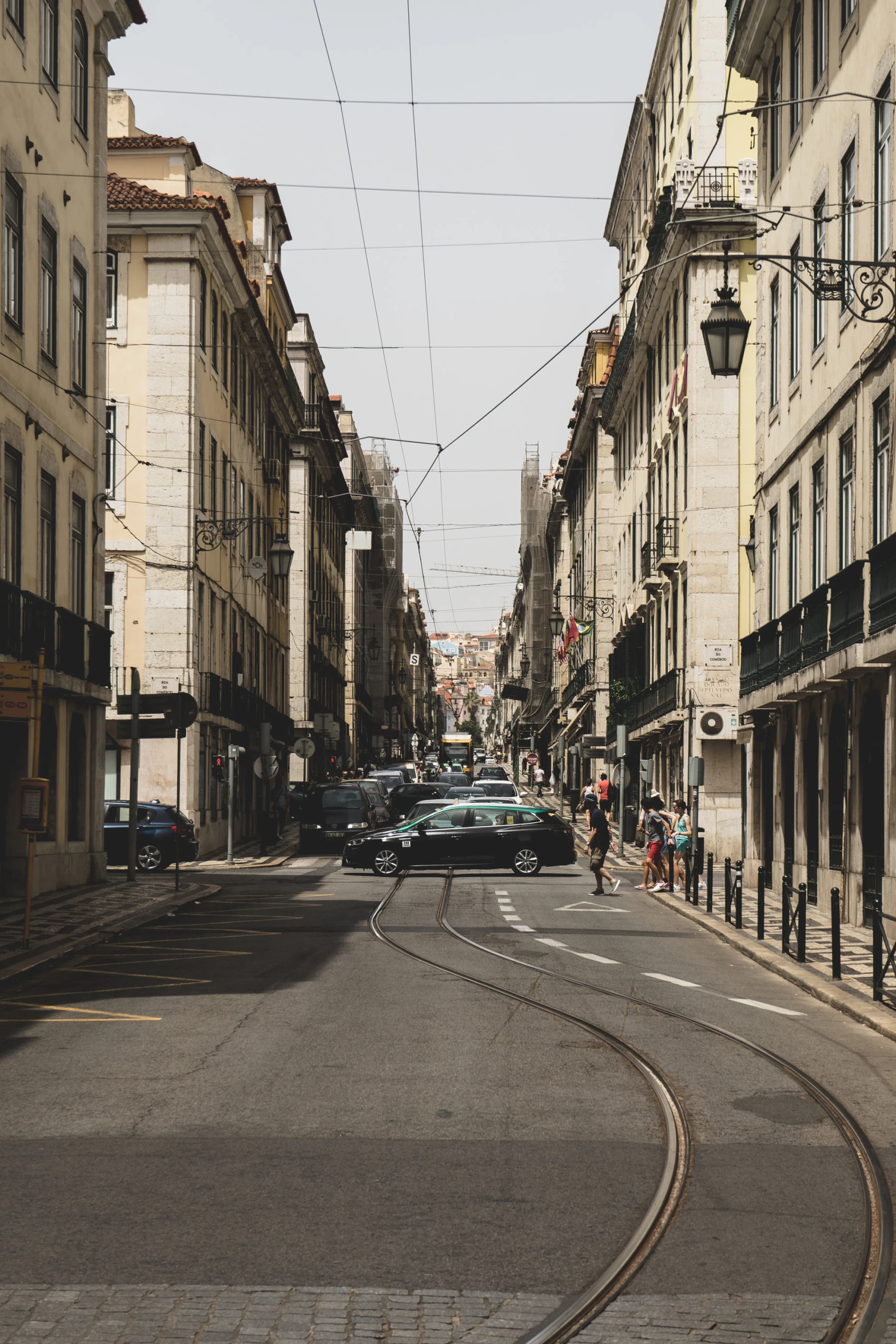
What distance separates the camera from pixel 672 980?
56.3 ft

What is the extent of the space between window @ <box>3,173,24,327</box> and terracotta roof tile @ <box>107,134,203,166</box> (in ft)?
63.7

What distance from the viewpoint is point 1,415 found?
2617 cm

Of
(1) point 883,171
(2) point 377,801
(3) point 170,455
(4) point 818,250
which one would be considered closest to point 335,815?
(2) point 377,801

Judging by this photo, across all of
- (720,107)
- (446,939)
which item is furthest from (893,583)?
(720,107)

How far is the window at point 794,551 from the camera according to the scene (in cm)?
2947

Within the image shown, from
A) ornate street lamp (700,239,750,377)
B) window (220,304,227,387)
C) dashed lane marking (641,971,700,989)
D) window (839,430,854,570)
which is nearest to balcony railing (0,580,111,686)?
dashed lane marking (641,971,700,989)

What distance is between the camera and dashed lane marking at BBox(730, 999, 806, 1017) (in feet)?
48.5

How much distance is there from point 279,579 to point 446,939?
4368cm

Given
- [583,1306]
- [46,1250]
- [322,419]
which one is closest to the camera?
[583,1306]

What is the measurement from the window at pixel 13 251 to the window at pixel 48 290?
1.25m

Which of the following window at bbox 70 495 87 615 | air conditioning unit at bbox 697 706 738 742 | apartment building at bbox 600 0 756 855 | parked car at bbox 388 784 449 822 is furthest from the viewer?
parked car at bbox 388 784 449 822

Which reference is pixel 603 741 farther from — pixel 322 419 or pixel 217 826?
pixel 322 419

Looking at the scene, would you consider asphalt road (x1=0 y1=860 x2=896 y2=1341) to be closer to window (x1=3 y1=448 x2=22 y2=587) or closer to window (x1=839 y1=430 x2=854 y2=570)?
window (x1=839 y1=430 x2=854 y2=570)

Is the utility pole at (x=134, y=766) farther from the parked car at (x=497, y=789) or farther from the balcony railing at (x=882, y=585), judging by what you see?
the parked car at (x=497, y=789)
